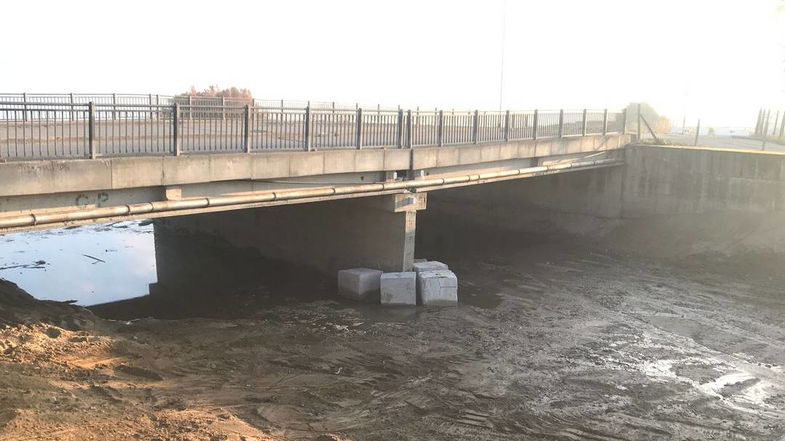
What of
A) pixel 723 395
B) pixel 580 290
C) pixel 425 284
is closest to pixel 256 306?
pixel 425 284

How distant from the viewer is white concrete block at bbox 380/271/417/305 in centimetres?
1650

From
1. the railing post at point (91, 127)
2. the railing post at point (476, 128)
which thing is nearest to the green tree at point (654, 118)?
the railing post at point (476, 128)

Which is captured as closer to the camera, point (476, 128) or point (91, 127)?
point (91, 127)

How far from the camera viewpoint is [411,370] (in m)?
11.9

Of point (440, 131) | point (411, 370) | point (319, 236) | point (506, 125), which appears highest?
point (506, 125)

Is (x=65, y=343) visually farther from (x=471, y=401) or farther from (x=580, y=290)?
(x=580, y=290)

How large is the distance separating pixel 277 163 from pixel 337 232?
4.92 m

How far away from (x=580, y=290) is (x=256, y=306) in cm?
853

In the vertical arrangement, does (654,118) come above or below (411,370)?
above

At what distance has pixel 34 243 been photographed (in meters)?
24.1

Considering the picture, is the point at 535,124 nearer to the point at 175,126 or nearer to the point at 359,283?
the point at 359,283

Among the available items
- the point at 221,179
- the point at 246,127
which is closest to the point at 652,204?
the point at 246,127

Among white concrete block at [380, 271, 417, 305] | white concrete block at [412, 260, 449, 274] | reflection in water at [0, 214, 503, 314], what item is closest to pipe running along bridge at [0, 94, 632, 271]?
white concrete block at [412, 260, 449, 274]

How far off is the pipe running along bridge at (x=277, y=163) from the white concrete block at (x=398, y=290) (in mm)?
1241
